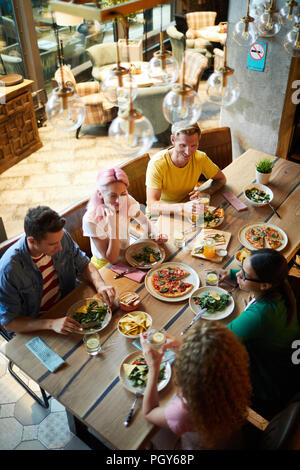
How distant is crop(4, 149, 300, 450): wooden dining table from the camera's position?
1.66 metres

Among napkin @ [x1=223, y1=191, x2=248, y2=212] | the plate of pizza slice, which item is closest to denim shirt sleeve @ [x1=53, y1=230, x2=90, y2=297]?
the plate of pizza slice

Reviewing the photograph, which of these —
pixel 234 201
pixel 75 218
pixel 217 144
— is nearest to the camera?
pixel 75 218

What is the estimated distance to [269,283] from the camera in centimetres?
192

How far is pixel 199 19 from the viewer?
7.10 metres

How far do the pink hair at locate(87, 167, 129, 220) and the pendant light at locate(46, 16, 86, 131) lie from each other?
610 millimetres

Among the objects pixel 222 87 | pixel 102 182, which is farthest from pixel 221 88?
pixel 102 182

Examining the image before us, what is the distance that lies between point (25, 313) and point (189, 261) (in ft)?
3.26

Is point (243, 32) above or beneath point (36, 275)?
above

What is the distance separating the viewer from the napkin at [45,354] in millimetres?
1863

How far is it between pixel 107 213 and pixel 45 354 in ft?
2.96

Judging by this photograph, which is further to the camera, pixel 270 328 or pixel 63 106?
pixel 270 328

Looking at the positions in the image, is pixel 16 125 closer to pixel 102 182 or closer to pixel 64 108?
pixel 102 182

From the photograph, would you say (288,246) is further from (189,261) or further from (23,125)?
(23,125)
